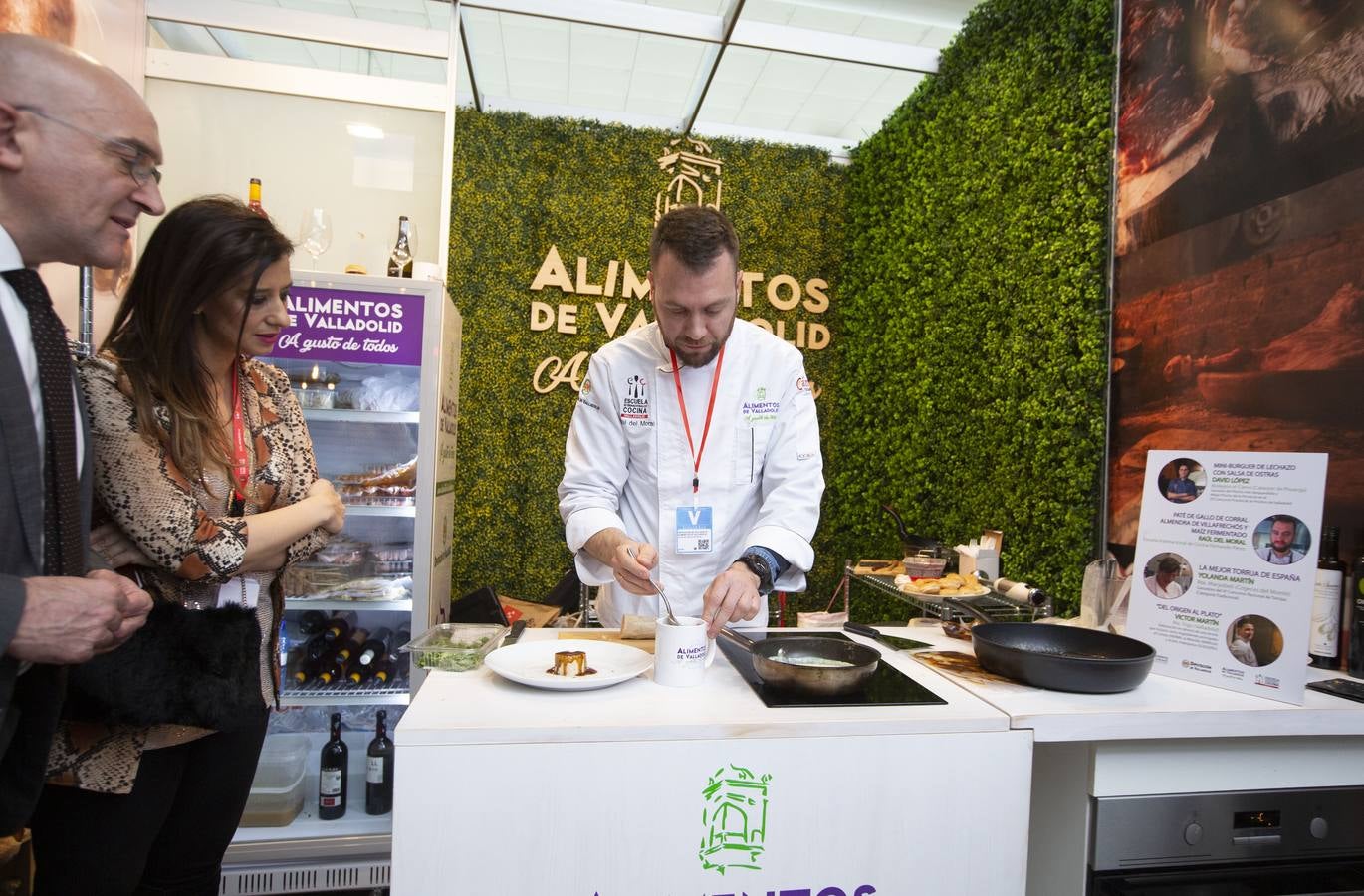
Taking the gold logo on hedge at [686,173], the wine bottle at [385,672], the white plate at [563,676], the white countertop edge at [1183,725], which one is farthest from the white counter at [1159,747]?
the gold logo on hedge at [686,173]

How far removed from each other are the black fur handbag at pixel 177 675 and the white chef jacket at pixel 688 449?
77 centimetres

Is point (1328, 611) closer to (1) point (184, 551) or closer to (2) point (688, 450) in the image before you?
(2) point (688, 450)

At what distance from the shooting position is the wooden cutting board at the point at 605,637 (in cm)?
157


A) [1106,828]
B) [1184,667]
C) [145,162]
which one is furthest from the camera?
[1184,667]

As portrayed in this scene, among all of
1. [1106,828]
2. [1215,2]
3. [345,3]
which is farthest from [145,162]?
[345,3]

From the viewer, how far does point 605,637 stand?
1652 millimetres

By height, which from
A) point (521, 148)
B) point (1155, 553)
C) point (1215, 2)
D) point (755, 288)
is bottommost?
point (1155, 553)

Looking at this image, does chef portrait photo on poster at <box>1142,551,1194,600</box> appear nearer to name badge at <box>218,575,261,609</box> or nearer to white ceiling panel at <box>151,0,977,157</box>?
name badge at <box>218,575,261,609</box>

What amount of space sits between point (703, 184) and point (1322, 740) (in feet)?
13.8

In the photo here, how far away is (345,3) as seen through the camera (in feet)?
12.4

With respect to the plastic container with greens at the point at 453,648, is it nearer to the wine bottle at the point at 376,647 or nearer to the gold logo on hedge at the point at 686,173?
the wine bottle at the point at 376,647

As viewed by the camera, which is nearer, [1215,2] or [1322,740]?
[1322,740]

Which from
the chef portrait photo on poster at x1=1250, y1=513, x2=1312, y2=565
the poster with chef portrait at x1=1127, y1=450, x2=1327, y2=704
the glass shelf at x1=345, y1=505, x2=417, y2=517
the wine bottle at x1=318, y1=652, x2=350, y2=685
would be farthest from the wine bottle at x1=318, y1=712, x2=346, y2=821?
the chef portrait photo on poster at x1=1250, y1=513, x2=1312, y2=565

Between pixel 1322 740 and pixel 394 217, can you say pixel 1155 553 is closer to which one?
pixel 1322 740
